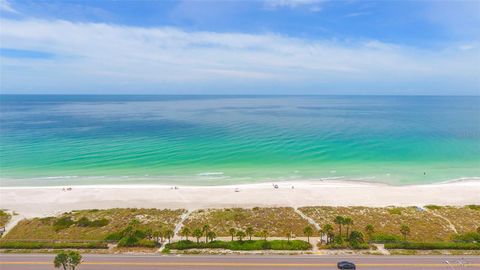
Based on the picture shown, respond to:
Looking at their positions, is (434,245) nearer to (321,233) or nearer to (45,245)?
(321,233)

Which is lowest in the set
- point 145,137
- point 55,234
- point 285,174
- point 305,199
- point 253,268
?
point 253,268

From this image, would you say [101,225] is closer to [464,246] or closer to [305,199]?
[305,199]

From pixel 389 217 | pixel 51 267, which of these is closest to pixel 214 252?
pixel 51 267

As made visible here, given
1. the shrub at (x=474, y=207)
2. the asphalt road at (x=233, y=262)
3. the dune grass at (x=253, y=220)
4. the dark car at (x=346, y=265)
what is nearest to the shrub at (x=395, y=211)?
the shrub at (x=474, y=207)

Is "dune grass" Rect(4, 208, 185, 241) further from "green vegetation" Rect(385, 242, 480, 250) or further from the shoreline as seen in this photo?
"green vegetation" Rect(385, 242, 480, 250)

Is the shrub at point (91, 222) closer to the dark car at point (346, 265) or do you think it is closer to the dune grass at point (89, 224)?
the dune grass at point (89, 224)

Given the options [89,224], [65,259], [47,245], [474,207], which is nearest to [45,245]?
[47,245]
